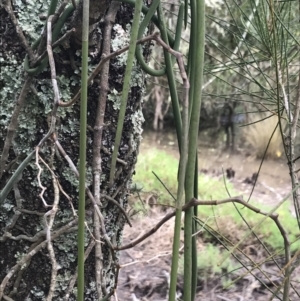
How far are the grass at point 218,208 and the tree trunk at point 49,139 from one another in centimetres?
90

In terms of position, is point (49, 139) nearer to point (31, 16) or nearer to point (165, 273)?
point (31, 16)

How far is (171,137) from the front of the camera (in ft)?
17.8

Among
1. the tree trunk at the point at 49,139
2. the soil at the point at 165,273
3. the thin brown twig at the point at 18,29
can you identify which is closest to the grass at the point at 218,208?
the soil at the point at 165,273

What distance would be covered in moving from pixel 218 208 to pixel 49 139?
1976 mm

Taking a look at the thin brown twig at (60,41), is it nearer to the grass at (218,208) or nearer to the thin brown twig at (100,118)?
the thin brown twig at (100,118)

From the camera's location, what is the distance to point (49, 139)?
57cm

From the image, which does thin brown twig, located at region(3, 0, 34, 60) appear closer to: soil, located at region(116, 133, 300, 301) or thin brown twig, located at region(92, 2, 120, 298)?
thin brown twig, located at region(92, 2, 120, 298)

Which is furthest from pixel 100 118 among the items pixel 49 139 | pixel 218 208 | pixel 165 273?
pixel 218 208

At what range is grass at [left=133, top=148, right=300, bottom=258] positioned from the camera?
82.1 inches

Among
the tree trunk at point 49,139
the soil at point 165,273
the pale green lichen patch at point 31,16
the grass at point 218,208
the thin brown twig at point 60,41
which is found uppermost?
the pale green lichen patch at point 31,16

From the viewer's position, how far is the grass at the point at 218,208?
2.09 metres

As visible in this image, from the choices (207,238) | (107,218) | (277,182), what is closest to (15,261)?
(107,218)

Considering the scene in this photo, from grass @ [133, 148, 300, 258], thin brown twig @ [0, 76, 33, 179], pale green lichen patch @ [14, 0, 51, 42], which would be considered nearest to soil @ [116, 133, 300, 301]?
grass @ [133, 148, 300, 258]

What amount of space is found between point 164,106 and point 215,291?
4.21 m
